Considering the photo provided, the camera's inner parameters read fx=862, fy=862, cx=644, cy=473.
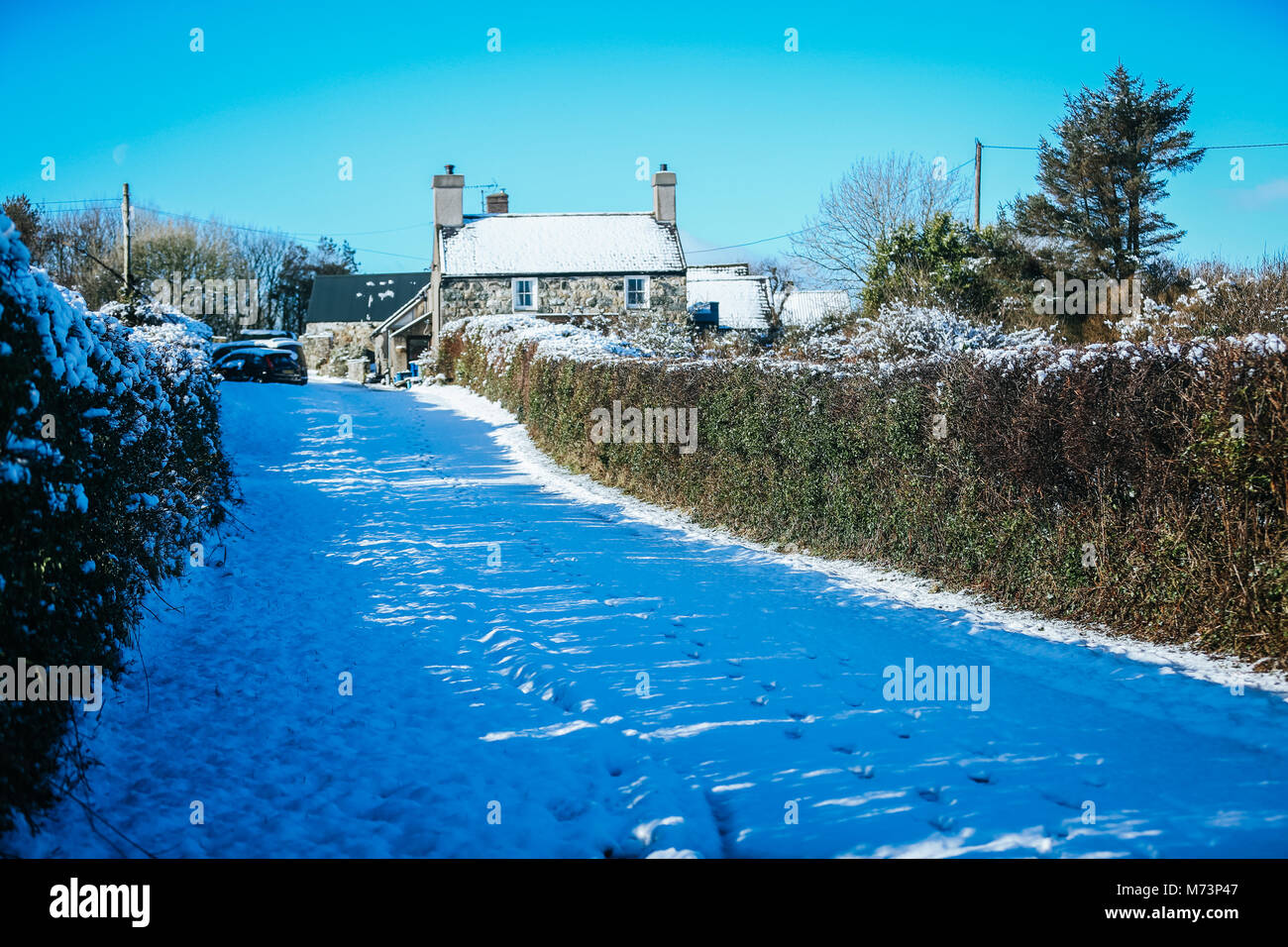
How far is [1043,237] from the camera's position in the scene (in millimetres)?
32031

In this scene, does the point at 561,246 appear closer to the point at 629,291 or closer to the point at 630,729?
the point at 629,291

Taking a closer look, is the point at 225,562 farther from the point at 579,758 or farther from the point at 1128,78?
the point at 1128,78

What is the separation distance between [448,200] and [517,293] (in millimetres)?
6507

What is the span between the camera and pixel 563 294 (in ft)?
129

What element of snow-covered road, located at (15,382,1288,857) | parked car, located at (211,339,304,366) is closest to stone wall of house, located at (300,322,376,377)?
parked car, located at (211,339,304,366)

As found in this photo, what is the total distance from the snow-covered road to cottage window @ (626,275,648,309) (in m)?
31.6

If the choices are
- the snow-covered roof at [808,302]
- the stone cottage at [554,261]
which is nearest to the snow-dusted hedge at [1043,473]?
the stone cottage at [554,261]

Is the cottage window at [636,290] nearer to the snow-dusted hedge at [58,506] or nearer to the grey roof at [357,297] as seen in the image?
the grey roof at [357,297]

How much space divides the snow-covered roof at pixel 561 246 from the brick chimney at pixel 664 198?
41 centimetres

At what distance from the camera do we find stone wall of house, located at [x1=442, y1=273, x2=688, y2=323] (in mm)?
39125

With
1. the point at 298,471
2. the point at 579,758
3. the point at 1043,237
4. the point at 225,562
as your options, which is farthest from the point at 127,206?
the point at 579,758

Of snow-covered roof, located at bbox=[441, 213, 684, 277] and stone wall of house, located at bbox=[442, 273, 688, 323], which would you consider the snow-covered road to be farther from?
snow-covered roof, located at bbox=[441, 213, 684, 277]
